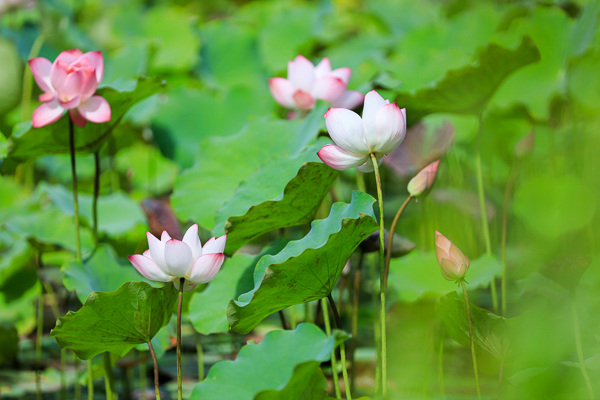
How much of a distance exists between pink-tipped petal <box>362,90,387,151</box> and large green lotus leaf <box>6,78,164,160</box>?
1.30 feet

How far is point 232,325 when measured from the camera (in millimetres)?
567

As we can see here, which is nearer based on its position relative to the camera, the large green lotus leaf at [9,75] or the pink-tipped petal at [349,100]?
the pink-tipped petal at [349,100]

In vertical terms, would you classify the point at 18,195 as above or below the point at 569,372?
below

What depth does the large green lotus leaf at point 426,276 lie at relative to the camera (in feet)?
2.45

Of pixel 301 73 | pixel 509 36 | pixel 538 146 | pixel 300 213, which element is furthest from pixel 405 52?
pixel 300 213

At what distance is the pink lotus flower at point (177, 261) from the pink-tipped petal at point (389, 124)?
22 cm

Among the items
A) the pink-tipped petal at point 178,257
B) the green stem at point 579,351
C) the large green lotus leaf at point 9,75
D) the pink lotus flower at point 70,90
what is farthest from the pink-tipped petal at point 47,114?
the large green lotus leaf at point 9,75

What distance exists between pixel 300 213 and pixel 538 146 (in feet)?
3.17

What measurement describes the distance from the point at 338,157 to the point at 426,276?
0.41 meters

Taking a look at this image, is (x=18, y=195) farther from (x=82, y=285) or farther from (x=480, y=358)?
(x=480, y=358)

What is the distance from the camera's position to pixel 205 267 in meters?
0.54

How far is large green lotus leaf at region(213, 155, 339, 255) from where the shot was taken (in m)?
0.60

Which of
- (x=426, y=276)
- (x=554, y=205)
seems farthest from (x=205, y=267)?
(x=554, y=205)

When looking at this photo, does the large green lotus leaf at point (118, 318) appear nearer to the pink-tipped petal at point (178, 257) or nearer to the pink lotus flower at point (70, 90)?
the pink-tipped petal at point (178, 257)
